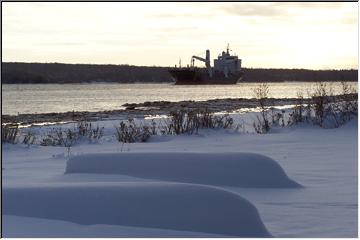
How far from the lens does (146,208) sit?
498 cm

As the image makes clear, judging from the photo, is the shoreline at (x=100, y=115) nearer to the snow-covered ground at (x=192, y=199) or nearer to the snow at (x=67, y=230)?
the snow-covered ground at (x=192, y=199)

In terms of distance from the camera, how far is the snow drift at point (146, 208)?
4957 millimetres

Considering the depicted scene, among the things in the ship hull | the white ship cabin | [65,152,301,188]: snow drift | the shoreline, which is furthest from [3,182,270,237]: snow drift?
the white ship cabin

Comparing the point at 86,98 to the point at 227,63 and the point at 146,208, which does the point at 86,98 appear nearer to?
the point at 146,208

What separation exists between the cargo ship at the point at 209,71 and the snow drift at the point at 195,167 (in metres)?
95.9

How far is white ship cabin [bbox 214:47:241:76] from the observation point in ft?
345

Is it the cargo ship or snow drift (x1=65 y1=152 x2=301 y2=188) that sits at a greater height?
the cargo ship

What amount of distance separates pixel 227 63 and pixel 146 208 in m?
101

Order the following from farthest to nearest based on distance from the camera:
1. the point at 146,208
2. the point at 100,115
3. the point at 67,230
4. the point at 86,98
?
1. the point at 86,98
2. the point at 100,115
3. the point at 146,208
4. the point at 67,230

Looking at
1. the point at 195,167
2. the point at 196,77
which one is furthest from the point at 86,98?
the point at 196,77

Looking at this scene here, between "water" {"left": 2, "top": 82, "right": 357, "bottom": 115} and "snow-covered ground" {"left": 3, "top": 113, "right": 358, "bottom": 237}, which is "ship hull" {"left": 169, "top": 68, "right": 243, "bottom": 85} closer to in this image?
"water" {"left": 2, "top": 82, "right": 357, "bottom": 115}

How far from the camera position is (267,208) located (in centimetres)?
614

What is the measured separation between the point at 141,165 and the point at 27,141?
17.2 feet

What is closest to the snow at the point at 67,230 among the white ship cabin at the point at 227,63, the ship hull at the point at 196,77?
the ship hull at the point at 196,77
